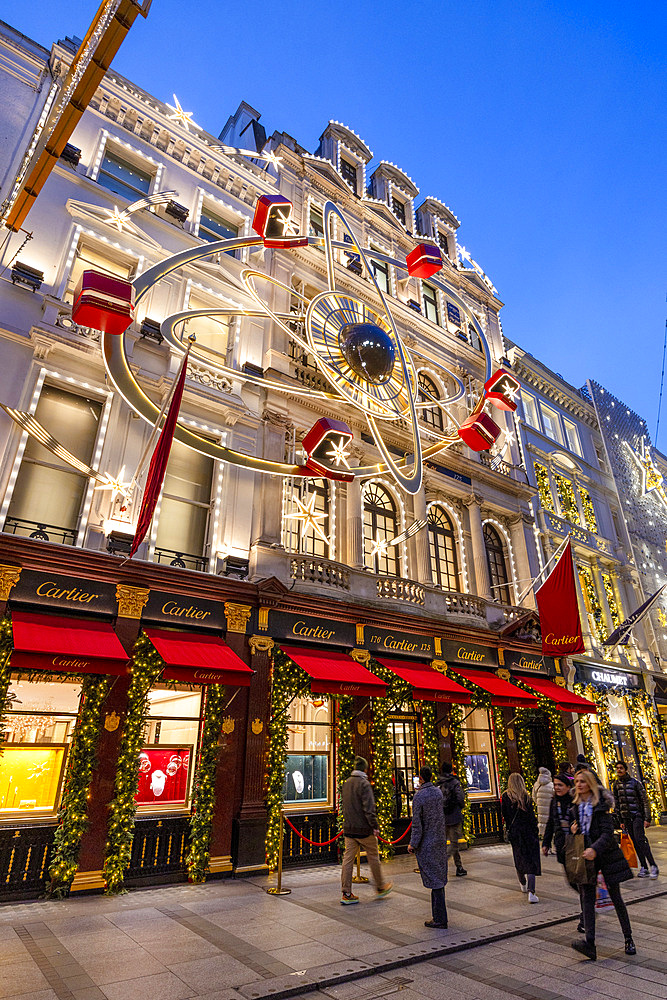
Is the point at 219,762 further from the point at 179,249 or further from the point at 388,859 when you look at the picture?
the point at 179,249

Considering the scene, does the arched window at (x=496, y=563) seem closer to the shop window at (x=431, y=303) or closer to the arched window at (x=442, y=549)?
the arched window at (x=442, y=549)

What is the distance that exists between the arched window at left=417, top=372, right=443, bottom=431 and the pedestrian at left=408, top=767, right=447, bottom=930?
1439 centimetres

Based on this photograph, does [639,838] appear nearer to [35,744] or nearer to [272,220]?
[35,744]

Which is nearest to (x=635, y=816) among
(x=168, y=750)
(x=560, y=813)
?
(x=560, y=813)

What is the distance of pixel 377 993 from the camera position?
511 cm

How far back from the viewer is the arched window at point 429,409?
2025 centimetres

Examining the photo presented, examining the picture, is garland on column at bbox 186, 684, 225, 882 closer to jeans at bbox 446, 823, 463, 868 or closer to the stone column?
jeans at bbox 446, 823, 463, 868

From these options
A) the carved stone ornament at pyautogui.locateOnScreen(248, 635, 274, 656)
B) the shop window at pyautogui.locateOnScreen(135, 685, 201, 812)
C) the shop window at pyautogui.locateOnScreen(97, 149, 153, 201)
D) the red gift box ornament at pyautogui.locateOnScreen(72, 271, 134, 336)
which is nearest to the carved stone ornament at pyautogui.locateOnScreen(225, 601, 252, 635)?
the carved stone ornament at pyautogui.locateOnScreen(248, 635, 274, 656)

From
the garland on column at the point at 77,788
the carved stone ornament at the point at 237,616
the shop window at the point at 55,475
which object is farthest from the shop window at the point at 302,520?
the garland on column at the point at 77,788

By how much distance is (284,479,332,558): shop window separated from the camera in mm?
14695

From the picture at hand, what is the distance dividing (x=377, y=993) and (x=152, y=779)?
21.4 ft

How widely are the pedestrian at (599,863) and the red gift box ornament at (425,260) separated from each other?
13.0 meters

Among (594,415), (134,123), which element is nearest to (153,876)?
(134,123)

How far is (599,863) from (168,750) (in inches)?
303
